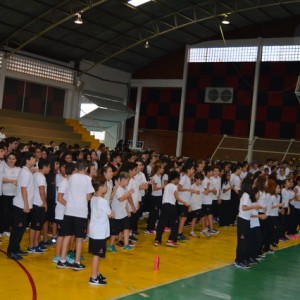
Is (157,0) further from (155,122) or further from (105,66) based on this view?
(155,122)

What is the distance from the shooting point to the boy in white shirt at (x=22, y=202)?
668 centimetres

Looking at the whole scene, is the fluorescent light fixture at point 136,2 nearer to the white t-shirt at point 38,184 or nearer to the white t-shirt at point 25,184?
the white t-shirt at point 38,184

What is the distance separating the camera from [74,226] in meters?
6.56

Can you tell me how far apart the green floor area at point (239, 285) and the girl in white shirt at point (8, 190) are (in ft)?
10.4

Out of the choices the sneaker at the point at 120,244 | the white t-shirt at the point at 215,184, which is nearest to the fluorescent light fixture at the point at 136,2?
the white t-shirt at the point at 215,184

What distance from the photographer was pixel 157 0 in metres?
19.3

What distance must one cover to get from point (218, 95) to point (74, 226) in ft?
63.9

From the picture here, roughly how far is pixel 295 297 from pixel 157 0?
15.6 meters

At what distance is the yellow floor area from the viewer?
5.59 m

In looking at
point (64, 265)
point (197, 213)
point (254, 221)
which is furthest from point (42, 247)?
point (197, 213)

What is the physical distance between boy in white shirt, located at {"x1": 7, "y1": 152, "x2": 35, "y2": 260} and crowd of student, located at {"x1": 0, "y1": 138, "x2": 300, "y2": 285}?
0.01 meters

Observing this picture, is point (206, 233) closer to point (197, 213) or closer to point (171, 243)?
point (197, 213)

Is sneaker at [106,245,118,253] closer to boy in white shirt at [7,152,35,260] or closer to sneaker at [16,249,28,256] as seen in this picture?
sneaker at [16,249,28,256]

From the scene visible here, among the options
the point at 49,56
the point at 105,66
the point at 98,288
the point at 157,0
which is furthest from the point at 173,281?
the point at 105,66
